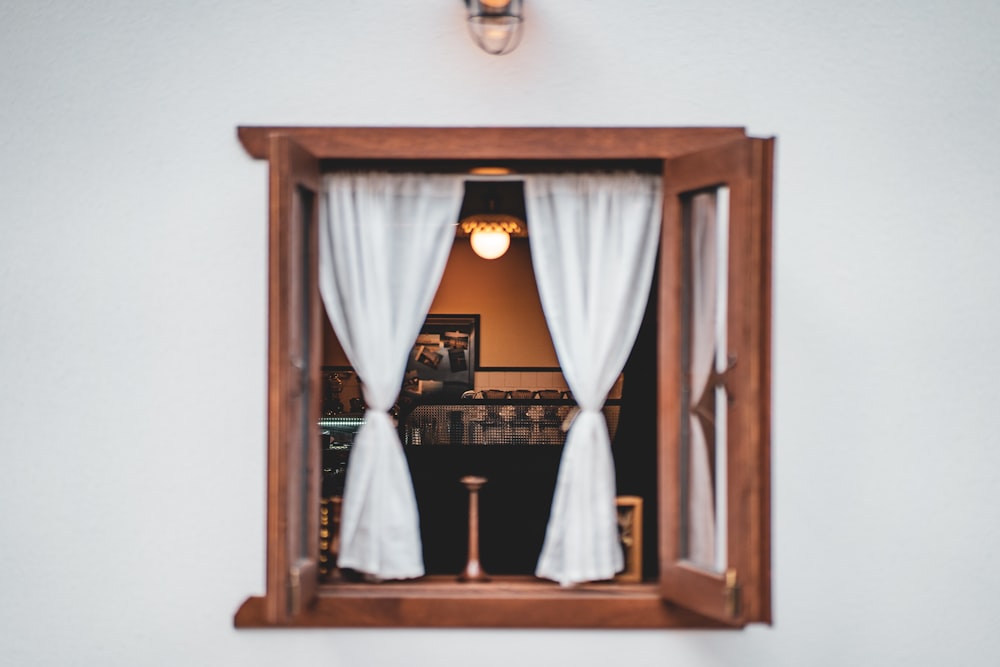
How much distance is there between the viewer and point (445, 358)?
8.17 m

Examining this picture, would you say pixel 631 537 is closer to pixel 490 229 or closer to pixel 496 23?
pixel 496 23

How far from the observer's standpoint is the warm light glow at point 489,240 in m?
5.71

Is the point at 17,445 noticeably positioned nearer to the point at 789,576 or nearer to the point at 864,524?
the point at 789,576

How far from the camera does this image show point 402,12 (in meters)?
3.26

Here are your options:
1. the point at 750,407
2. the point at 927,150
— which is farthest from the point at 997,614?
the point at 927,150

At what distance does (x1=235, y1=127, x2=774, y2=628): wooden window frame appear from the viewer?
2789mm

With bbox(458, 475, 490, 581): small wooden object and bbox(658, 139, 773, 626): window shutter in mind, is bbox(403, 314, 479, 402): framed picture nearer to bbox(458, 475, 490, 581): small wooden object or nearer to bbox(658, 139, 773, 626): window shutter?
bbox(458, 475, 490, 581): small wooden object

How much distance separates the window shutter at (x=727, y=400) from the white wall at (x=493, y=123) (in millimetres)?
333

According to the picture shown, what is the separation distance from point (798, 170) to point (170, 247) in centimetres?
224

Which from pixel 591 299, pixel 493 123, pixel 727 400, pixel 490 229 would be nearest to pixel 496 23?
pixel 493 123

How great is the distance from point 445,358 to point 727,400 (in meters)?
5.33

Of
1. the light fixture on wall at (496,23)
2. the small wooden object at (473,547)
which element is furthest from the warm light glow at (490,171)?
the small wooden object at (473,547)

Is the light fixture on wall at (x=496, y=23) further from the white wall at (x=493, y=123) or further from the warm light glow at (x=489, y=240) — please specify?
the warm light glow at (x=489, y=240)

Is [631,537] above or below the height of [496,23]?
below
